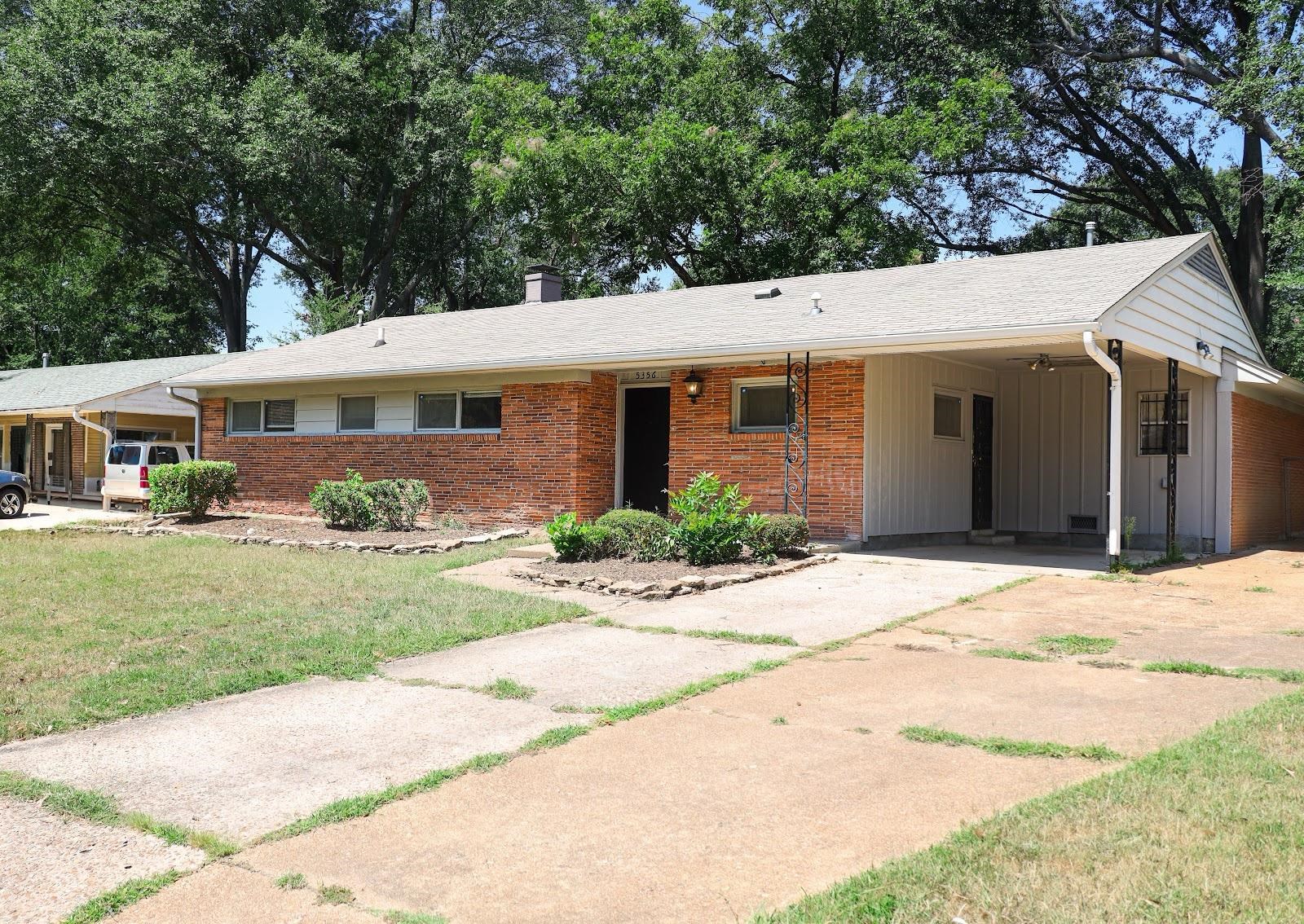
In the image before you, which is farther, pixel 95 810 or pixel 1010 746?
pixel 1010 746

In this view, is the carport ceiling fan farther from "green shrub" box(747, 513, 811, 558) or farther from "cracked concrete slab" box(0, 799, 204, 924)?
"cracked concrete slab" box(0, 799, 204, 924)

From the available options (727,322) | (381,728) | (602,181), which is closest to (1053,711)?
(381,728)

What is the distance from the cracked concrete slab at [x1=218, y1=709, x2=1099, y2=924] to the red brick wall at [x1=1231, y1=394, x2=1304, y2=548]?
11.9 metres

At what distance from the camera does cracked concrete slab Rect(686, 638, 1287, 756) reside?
504 centimetres

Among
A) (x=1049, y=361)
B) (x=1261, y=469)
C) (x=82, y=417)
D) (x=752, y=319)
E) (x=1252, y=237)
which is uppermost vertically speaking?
(x=1252, y=237)

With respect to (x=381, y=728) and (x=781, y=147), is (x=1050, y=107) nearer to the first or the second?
(x=781, y=147)

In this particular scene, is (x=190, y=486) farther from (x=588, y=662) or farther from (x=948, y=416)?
(x=588, y=662)

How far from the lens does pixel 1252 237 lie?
25578mm

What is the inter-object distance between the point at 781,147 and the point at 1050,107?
694 centimetres

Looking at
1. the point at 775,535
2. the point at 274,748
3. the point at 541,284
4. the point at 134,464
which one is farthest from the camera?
the point at 134,464

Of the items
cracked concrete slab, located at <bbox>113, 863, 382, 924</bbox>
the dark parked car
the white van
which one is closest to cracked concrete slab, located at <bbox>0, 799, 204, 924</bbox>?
cracked concrete slab, located at <bbox>113, 863, 382, 924</bbox>

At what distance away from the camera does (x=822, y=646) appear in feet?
23.7

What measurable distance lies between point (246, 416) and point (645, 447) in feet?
27.5

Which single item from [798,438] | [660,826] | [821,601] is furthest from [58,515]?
[660,826]
